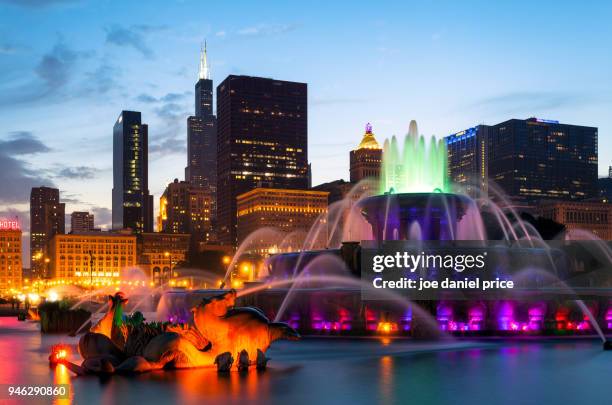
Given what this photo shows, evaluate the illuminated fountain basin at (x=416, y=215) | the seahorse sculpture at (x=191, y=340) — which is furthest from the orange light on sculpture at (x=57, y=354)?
the illuminated fountain basin at (x=416, y=215)

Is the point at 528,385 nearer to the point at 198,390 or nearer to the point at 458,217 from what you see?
the point at 198,390

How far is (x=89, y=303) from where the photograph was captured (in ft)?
194

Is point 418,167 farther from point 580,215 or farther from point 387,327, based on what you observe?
point 580,215

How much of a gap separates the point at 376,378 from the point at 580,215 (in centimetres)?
18446

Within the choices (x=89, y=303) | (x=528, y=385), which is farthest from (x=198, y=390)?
(x=89, y=303)

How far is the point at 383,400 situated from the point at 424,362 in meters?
7.43

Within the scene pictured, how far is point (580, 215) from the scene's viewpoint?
19562 centimetres

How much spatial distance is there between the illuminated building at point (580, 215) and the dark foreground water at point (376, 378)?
167 meters

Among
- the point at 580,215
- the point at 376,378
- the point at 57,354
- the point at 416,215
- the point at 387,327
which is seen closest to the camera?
the point at 376,378

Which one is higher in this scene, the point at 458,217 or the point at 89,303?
the point at 458,217

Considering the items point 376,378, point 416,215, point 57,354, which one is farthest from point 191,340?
point 416,215

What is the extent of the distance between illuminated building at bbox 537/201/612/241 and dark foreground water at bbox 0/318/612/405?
16696 centimetres

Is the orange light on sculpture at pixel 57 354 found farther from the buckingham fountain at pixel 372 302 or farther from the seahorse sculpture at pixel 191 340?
the seahorse sculpture at pixel 191 340

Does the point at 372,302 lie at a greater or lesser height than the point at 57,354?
greater
